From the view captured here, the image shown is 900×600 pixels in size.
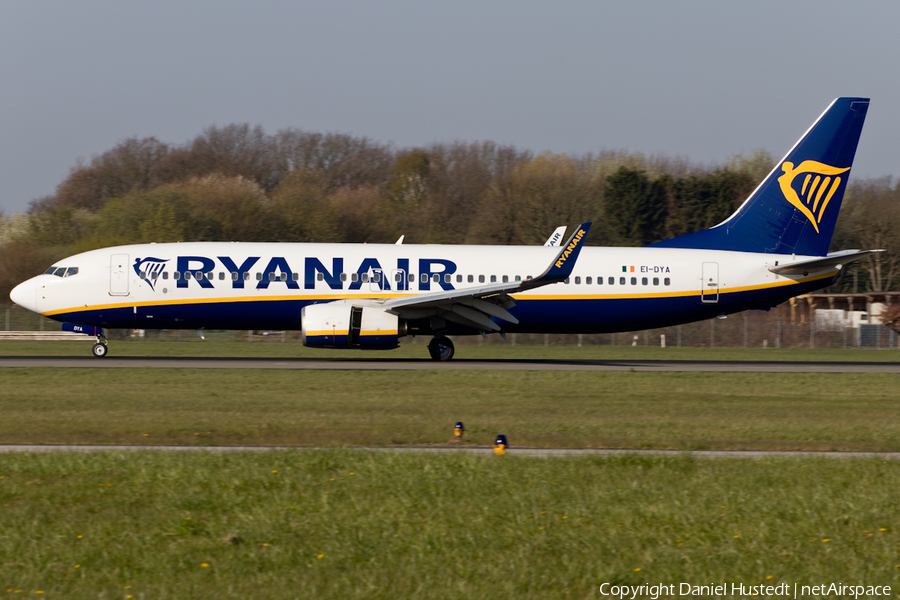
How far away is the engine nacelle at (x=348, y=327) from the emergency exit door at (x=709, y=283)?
11.8 m

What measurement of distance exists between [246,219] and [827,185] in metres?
49.3

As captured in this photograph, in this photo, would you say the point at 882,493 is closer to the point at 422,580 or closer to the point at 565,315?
the point at 422,580

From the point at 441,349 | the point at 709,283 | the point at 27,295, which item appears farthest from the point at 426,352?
the point at 27,295

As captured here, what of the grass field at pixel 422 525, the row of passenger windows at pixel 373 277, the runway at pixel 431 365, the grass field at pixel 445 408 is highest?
the row of passenger windows at pixel 373 277

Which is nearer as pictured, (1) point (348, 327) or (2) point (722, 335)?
(1) point (348, 327)

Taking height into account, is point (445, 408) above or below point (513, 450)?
above

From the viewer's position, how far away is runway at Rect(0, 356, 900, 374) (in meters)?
29.6

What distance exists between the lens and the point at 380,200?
94.8 meters

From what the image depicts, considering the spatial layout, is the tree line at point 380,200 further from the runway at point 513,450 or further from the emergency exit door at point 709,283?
the runway at point 513,450

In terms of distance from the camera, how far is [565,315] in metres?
34.2

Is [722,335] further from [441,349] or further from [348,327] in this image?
[348,327]

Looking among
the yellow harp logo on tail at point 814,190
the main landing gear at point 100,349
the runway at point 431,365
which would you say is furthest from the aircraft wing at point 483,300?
the yellow harp logo on tail at point 814,190

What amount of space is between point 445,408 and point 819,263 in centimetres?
1952

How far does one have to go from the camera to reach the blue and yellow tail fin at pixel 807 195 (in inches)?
1428
